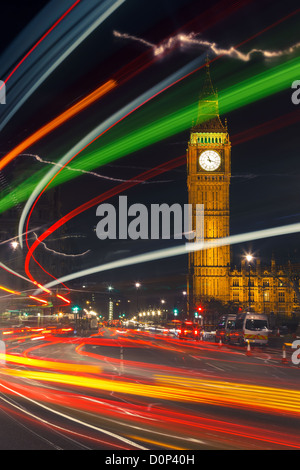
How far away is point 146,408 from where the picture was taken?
40.4 ft

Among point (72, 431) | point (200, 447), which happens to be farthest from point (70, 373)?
point (200, 447)

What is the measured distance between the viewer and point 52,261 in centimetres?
13150

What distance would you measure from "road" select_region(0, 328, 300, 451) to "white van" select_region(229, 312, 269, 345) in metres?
21.6

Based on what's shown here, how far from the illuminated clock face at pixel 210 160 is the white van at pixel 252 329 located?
11272cm

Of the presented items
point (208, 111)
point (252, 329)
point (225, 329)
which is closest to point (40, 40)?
point (252, 329)

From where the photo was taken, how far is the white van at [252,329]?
144 ft

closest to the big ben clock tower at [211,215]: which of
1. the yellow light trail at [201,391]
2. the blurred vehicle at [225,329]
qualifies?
the blurred vehicle at [225,329]

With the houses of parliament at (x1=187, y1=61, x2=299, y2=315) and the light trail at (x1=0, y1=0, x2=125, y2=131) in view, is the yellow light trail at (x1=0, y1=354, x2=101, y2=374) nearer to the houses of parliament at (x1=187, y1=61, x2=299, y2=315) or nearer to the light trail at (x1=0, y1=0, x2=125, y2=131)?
the light trail at (x1=0, y1=0, x2=125, y2=131)

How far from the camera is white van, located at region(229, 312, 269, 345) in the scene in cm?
4378

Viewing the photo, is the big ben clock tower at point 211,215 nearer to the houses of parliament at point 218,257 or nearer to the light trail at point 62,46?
the houses of parliament at point 218,257

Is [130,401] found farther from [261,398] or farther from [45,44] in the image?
[45,44]

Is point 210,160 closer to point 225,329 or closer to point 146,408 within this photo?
point 225,329

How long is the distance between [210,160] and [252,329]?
382 ft
